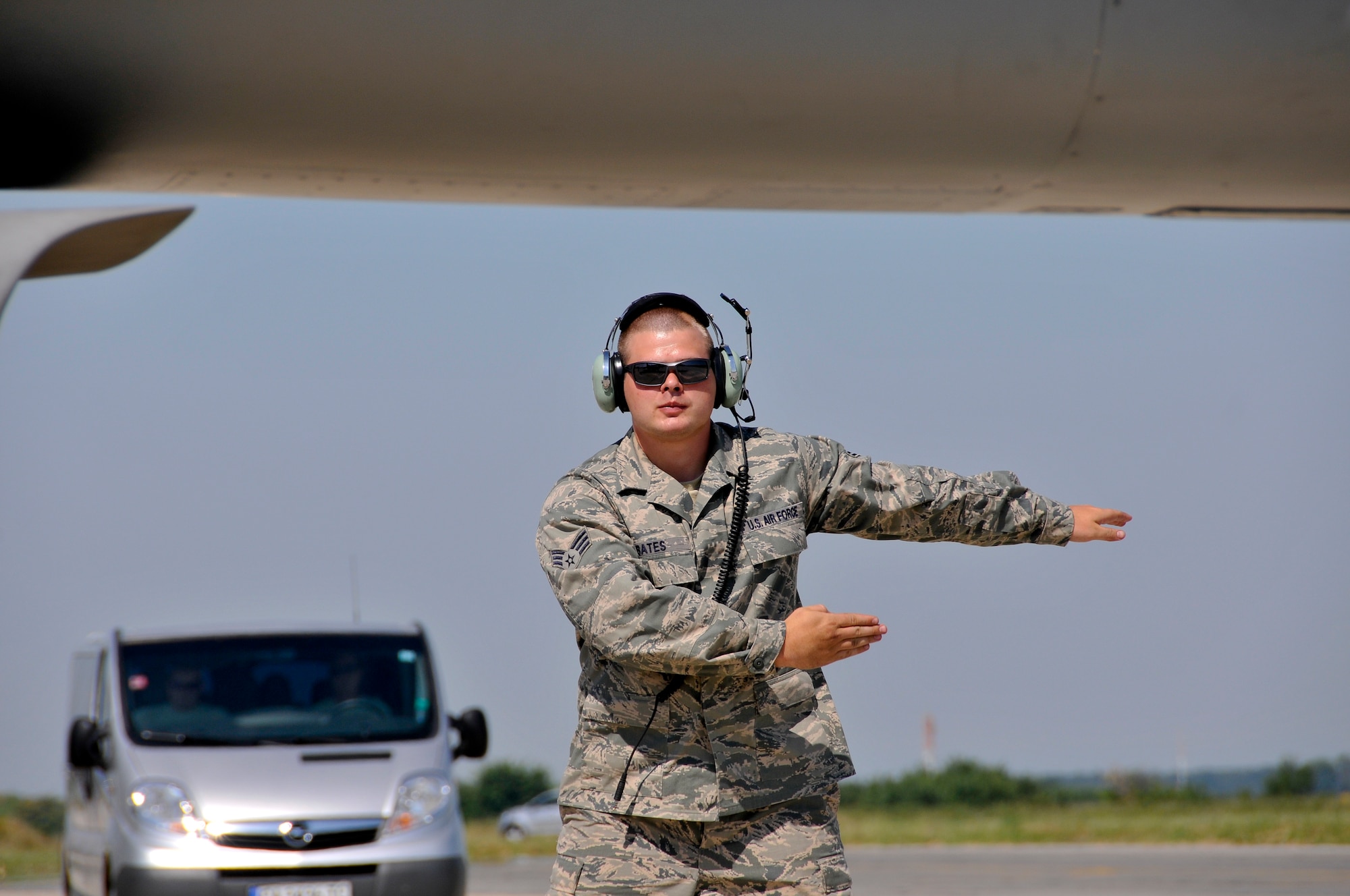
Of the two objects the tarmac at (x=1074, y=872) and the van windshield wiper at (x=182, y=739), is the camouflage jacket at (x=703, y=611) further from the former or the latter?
the tarmac at (x=1074, y=872)

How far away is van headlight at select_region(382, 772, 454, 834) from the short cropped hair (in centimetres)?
529

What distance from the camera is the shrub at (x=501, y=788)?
27.7m

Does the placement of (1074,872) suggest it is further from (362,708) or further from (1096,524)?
(1096,524)

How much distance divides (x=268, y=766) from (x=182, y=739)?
57 cm

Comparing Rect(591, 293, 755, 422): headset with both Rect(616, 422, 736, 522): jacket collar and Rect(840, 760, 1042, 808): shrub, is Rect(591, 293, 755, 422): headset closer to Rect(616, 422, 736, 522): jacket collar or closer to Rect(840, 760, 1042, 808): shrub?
Rect(616, 422, 736, 522): jacket collar

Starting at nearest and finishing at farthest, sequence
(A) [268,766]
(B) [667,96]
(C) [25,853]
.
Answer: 1. (B) [667,96]
2. (A) [268,766]
3. (C) [25,853]

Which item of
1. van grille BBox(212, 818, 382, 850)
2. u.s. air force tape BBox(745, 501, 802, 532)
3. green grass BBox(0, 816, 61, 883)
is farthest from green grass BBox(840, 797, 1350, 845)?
u.s. air force tape BBox(745, 501, 802, 532)

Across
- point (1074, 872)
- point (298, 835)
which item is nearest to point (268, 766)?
point (298, 835)

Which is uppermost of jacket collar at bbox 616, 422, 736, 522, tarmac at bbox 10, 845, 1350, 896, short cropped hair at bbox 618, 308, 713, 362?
short cropped hair at bbox 618, 308, 713, 362

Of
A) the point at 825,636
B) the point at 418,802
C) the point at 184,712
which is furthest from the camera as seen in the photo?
the point at 184,712

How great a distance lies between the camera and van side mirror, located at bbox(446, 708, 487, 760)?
865 cm

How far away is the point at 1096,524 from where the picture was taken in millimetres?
3670

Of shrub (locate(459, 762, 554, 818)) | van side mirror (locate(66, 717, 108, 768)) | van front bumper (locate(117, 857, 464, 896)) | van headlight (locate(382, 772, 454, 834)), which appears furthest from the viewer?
shrub (locate(459, 762, 554, 818))

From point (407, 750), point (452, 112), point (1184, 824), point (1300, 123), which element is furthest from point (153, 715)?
point (1184, 824)
